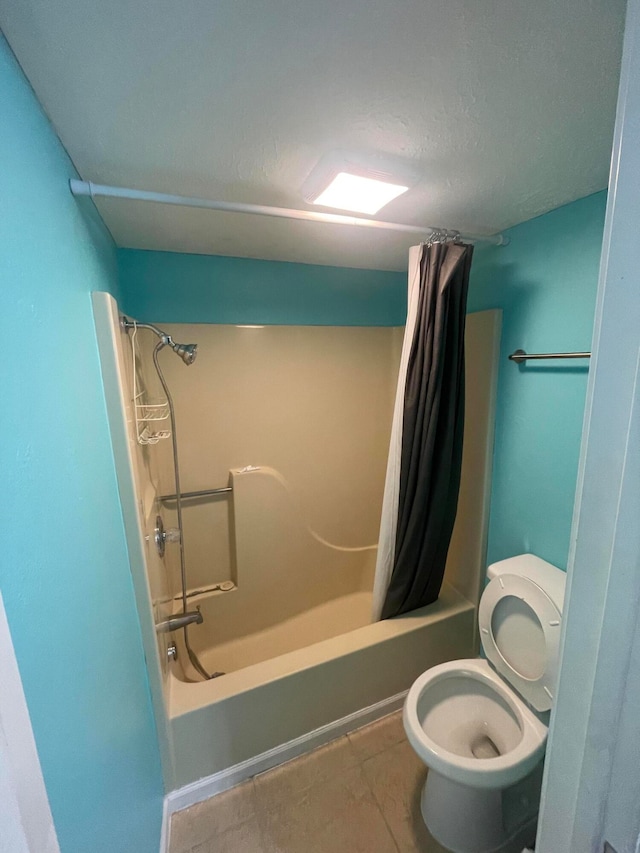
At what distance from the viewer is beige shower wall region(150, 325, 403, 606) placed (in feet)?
6.39

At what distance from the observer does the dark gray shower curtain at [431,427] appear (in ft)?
4.60

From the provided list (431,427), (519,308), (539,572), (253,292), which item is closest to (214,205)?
(253,292)

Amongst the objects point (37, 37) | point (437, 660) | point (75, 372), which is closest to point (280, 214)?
point (37, 37)

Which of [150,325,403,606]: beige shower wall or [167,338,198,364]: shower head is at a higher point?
[167,338,198,364]: shower head

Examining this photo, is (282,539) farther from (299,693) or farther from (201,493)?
(299,693)

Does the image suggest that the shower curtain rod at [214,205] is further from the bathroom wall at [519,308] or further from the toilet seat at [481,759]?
the toilet seat at [481,759]

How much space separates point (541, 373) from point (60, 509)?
5.25ft

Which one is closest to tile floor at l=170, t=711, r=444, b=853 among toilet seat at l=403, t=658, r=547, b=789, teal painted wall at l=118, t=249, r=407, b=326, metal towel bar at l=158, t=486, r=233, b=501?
toilet seat at l=403, t=658, r=547, b=789

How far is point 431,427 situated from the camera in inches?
58.3

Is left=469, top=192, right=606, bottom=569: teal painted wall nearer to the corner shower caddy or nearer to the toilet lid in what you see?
the toilet lid

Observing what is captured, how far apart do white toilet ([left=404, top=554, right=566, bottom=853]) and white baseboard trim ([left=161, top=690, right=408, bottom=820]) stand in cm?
36

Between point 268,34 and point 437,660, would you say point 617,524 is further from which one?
point 437,660

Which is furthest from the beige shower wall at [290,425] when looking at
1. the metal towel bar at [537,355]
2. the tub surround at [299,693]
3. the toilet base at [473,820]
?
the toilet base at [473,820]

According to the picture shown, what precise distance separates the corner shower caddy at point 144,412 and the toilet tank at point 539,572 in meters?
1.47
